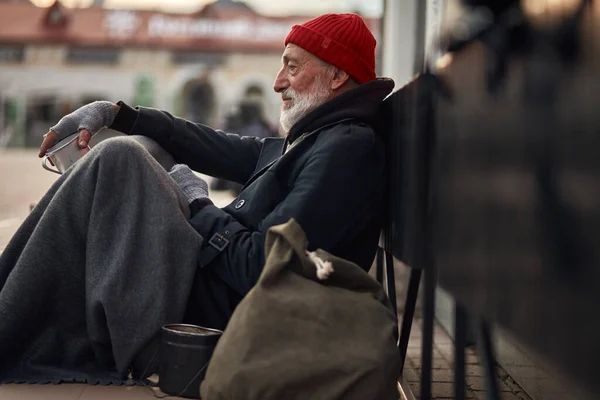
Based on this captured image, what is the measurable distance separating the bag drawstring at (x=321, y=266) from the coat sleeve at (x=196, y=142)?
55.5 inches

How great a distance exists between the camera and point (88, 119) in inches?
119

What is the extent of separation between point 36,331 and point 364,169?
1.13 m

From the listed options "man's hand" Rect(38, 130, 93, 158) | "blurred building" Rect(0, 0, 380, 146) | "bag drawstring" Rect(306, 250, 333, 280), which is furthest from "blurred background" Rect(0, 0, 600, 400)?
"blurred building" Rect(0, 0, 380, 146)

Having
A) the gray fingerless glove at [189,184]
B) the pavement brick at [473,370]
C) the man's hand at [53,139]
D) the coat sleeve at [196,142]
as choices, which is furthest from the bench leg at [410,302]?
the man's hand at [53,139]

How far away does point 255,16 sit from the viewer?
126 feet

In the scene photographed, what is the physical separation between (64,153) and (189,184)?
49 centimetres

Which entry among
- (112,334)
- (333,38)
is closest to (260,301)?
(112,334)

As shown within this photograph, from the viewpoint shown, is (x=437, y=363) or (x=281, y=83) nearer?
(x=281, y=83)

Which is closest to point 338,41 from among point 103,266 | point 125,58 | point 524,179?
point 103,266

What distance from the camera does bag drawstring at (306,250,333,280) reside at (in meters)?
1.98

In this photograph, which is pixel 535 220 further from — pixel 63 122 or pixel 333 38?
pixel 63 122

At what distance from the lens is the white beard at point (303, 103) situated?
119 inches

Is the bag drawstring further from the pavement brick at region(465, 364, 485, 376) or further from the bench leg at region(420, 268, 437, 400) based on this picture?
the pavement brick at region(465, 364, 485, 376)

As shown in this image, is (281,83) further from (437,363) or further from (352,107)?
(437,363)
